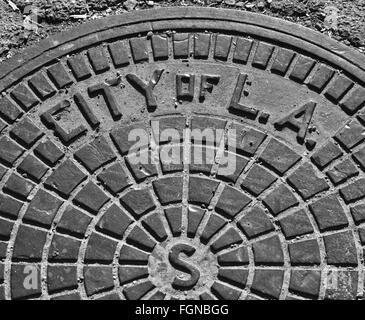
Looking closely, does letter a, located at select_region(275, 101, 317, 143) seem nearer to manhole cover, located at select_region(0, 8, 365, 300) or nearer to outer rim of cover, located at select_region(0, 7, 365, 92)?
manhole cover, located at select_region(0, 8, 365, 300)

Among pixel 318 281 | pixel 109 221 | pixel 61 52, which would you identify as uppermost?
pixel 61 52

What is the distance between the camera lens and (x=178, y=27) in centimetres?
508

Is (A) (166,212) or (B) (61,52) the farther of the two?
(B) (61,52)

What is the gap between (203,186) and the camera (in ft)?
15.0

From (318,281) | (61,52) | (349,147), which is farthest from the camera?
(61,52)

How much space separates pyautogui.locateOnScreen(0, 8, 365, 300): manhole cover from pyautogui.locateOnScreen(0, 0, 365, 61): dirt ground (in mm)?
137

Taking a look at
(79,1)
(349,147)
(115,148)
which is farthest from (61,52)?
(349,147)

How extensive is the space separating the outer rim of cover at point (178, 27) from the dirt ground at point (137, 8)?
9 centimetres

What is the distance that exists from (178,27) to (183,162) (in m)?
1.12

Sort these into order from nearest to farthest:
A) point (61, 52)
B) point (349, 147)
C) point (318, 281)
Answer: point (318, 281)
point (349, 147)
point (61, 52)

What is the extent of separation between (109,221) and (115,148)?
0.56 meters

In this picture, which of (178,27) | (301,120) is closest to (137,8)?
(178,27)

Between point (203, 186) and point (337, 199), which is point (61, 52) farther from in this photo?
point (337, 199)

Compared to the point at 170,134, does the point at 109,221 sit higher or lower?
lower
